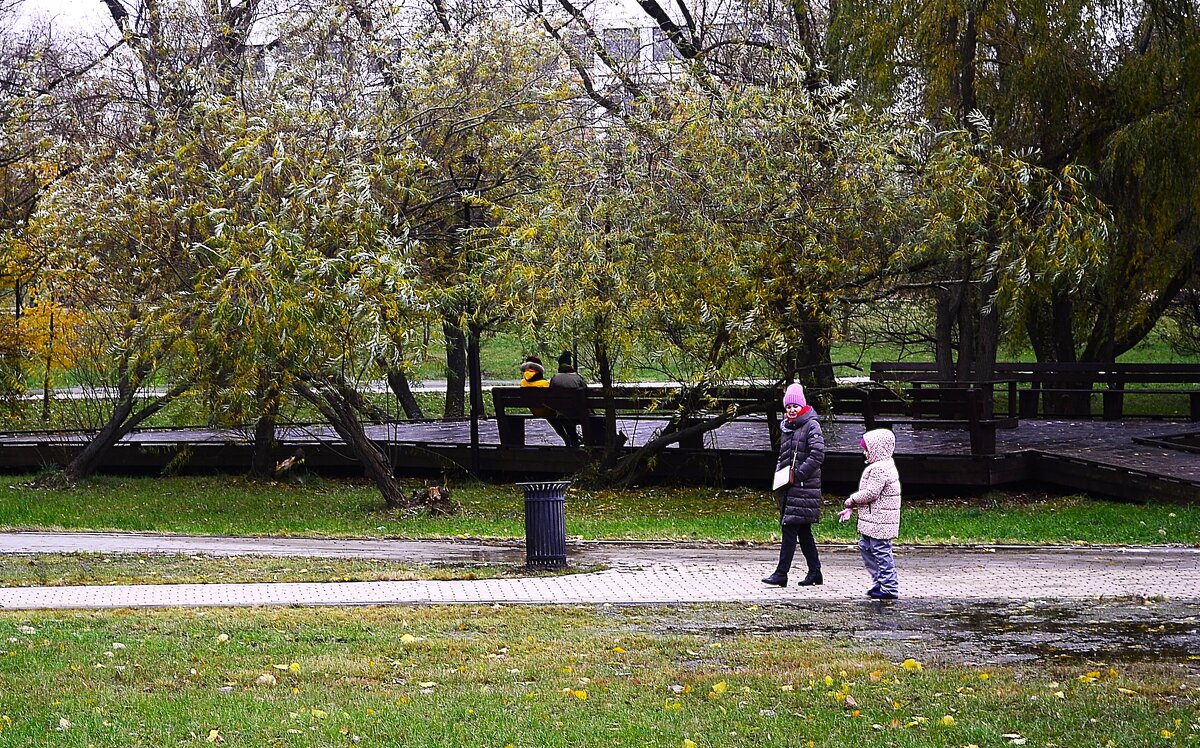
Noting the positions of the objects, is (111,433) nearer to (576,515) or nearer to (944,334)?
(576,515)

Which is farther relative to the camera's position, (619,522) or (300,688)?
(619,522)

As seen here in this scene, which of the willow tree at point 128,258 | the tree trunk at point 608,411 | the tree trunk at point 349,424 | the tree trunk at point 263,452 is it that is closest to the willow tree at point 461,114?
the tree trunk at point 349,424

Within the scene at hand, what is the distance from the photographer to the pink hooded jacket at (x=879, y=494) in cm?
1090

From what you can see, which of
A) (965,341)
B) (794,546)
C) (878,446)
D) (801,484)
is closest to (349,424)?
(794,546)

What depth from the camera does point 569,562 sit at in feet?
44.1

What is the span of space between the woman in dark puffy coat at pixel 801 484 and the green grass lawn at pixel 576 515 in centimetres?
328

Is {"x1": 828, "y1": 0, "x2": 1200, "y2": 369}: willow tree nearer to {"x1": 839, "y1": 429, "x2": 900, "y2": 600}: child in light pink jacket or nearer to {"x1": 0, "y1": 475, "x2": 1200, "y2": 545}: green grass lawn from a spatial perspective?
{"x1": 0, "y1": 475, "x2": 1200, "y2": 545}: green grass lawn

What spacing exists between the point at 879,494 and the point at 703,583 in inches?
71.7

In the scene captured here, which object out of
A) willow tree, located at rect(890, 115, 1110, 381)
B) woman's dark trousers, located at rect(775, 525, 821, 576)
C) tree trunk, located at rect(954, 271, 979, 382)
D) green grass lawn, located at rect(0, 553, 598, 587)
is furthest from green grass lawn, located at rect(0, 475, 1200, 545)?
tree trunk, located at rect(954, 271, 979, 382)

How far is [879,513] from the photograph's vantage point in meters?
11.0

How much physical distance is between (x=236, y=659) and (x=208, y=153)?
1150 centimetres

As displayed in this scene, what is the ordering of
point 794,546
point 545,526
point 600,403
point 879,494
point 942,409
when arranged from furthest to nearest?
point 600,403 < point 942,409 < point 545,526 < point 794,546 < point 879,494

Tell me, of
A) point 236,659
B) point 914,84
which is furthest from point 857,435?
point 236,659

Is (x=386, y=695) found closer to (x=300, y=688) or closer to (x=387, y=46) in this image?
(x=300, y=688)
